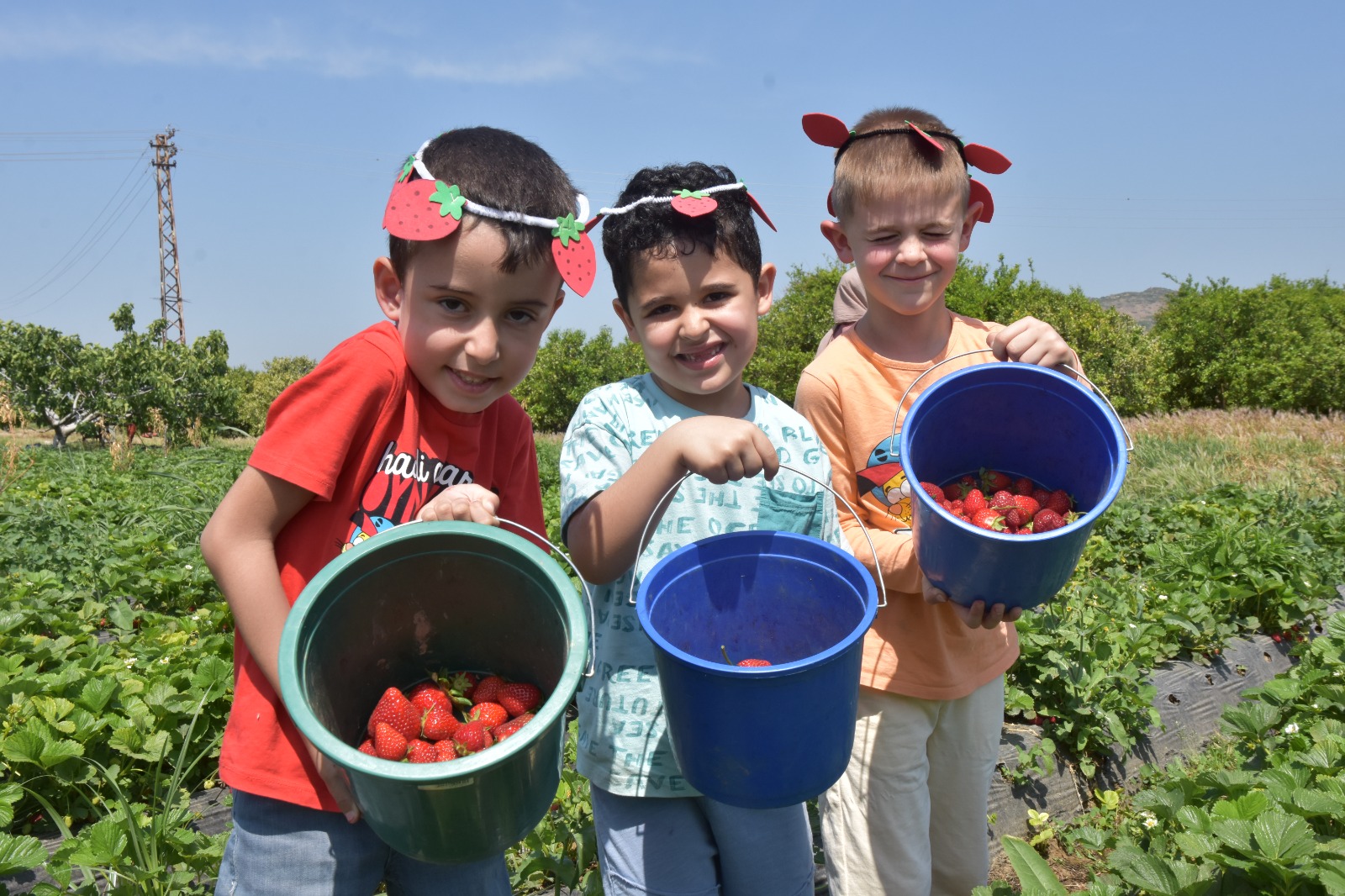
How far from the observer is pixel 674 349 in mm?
1610

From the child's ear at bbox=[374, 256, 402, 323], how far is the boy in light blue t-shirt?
0.37 m

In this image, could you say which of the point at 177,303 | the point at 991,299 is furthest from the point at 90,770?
the point at 177,303

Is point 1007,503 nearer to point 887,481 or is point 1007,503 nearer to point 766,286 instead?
point 887,481

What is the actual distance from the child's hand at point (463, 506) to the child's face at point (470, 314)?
205mm

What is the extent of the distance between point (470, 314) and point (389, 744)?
2.22ft

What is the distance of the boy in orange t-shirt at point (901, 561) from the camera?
1922mm

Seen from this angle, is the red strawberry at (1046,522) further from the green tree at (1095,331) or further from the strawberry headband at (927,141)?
the green tree at (1095,331)

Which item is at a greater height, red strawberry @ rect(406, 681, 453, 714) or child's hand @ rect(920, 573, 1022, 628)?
child's hand @ rect(920, 573, 1022, 628)

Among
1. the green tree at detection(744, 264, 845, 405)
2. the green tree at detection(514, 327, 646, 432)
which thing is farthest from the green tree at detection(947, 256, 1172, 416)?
the green tree at detection(514, 327, 646, 432)

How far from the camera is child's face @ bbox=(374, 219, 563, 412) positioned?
4.68 ft

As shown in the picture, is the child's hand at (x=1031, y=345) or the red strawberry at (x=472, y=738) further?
the child's hand at (x=1031, y=345)

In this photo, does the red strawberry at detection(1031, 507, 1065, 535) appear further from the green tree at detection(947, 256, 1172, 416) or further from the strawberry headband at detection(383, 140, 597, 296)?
the green tree at detection(947, 256, 1172, 416)

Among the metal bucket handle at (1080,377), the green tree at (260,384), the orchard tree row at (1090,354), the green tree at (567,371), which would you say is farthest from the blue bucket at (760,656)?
the green tree at (260,384)

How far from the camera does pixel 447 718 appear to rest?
130 cm
